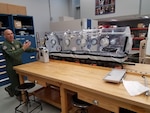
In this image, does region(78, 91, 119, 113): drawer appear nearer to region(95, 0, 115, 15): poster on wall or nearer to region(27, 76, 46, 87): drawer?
region(27, 76, 46, 87): drawer

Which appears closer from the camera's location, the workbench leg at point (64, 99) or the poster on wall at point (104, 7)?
the workbench leg at point (64, 99)

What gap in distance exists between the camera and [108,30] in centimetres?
200

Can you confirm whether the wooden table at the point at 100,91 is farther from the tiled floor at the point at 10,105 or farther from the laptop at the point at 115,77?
the tiled floor at the point at 10,105

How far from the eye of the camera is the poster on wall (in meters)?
4.81

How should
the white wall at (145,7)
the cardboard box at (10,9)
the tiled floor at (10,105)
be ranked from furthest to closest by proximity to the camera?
the white wall at (145,7) < the cardboard box at (10,9) < the tiled floor at (10,105)

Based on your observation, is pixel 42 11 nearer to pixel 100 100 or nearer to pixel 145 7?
pixel 145 7

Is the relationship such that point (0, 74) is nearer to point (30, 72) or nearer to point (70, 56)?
point (30, 72)

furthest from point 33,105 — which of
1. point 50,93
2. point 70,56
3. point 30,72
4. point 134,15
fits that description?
point 134,15

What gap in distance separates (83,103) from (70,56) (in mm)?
978

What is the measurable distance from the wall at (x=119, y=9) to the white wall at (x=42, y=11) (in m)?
1.08

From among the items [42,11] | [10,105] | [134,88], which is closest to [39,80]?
[10,105]

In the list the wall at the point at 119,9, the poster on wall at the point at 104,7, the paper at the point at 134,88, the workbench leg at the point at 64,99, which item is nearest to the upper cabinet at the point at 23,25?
the wall at the point at 119,9

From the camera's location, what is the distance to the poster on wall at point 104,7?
481 centimetres

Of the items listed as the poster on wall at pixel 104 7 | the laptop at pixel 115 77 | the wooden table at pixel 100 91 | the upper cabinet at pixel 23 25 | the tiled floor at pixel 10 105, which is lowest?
the tiled floor at pixel 10 105
